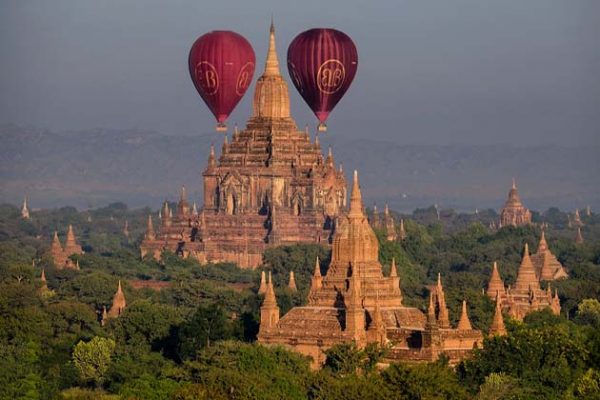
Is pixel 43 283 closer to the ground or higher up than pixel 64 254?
closer to the ground

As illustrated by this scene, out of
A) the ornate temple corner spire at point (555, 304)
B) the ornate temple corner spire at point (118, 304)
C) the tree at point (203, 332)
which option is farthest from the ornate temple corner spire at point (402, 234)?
the tree at point (203, 332)

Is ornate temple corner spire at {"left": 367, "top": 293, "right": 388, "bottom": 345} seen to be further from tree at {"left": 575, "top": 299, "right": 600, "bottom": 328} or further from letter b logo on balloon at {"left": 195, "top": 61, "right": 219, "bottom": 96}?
letter b logo on balloon at {"left": 195, "top": 61, "right": 219, "bottom": 96}

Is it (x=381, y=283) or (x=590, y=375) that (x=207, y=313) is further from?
(x=590, y=375)

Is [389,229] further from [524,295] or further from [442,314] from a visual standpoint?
[442,314]

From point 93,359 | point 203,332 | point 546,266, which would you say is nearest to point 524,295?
point 546,266

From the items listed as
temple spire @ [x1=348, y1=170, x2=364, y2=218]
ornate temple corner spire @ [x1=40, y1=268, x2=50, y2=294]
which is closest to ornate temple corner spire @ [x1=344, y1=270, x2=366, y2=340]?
temple spire @ [x1=348, y1=170, x2=364, y2=218]

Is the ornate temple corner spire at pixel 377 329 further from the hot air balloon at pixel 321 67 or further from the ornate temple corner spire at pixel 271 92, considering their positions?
the ornate temple corner spire at pixel 271 92

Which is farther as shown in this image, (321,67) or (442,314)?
(321,67)
